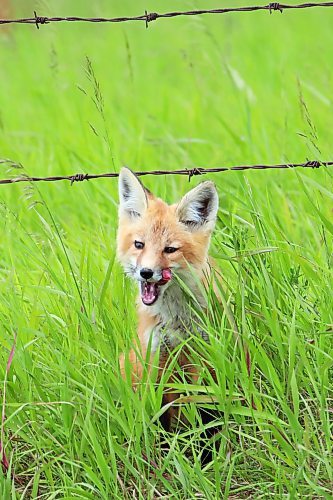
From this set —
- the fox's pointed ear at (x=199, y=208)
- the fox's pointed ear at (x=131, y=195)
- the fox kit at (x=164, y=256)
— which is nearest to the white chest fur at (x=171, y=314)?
the fox kit at (x=164, y=256)

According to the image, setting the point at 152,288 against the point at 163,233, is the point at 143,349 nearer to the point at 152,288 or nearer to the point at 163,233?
the point at 152,288

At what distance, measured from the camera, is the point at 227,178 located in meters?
6.83

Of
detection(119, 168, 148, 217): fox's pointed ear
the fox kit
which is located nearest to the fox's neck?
the fox kit

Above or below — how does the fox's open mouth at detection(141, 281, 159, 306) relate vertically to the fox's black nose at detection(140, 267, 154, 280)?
below

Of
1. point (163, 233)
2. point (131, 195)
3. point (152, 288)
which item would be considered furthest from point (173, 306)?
point (131, 195)

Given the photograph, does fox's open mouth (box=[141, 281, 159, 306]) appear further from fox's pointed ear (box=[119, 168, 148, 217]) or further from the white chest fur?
fox's pointed ear (box=[119, 168, 148, 217])

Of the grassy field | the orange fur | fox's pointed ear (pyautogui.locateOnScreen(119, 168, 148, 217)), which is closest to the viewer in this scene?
the grassy field

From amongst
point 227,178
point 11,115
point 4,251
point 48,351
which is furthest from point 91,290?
point 11,115

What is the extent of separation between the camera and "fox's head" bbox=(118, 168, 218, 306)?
4.43 metres

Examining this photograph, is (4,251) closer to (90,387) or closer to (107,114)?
(90,387)

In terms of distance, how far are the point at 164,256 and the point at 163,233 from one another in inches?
4.6

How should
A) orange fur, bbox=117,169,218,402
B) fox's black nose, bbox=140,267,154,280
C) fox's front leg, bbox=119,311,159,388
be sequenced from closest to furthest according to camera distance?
fox's front leg, bbox=119,311,159,388 → fox's black nose, bbox=140,267,154,280 → orange fur, bbox=117,169,218,402

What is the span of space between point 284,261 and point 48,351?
46.7 inches

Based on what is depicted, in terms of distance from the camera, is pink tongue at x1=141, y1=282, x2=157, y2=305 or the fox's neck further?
the fox's neck
